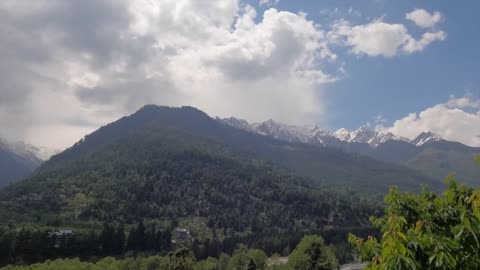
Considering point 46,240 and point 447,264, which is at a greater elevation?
→ point 447,264

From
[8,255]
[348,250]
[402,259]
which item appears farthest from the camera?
[348,250]

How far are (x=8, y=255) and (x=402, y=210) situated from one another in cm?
16624

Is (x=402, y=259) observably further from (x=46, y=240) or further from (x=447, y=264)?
(x=46, y=240)

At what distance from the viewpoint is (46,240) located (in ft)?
532

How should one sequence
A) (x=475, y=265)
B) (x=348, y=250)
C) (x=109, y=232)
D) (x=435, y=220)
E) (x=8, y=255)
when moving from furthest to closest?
1. (x=348, y=250)
2. (x=109, y=232)
3. (x=8, y=255)
4. (x=435, y=220)
5. (x=475, y=265)

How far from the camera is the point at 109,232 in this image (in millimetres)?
185125

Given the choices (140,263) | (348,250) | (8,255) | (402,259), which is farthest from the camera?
(348,250)

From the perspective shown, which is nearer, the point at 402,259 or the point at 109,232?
the point at 402,259

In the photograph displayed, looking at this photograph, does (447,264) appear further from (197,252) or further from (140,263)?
(197,252)

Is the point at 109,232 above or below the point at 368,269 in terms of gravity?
below

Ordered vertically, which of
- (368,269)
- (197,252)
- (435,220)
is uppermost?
(435,220)

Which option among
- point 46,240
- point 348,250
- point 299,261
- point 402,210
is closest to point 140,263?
point 299,261

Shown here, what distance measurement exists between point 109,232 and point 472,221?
188 meters

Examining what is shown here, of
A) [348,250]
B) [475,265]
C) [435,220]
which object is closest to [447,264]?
[475,265]
